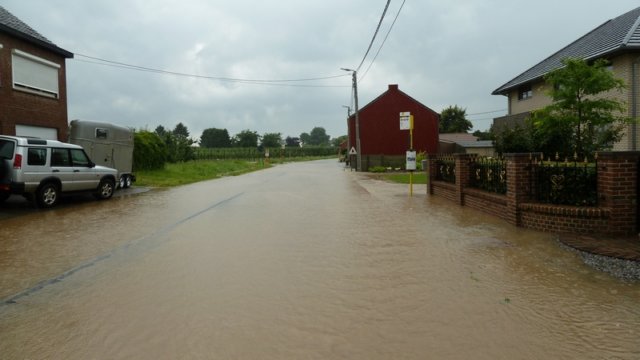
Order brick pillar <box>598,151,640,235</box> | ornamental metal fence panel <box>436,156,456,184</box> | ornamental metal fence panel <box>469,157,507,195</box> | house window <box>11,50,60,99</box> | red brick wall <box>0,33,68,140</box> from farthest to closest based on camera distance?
house window <box>11,50,60,99</box> < red brick wall <box>0,33,68,140</box> < ornamental metal fence panel <box>436,156,456,184</box> < ornamental metal fence panel <box>469,157,507,195</box> < brick pillar <box>598,151,640,235</box>

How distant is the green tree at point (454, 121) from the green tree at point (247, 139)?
68.8 meters

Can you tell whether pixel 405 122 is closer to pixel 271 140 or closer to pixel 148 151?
pixel 148 151

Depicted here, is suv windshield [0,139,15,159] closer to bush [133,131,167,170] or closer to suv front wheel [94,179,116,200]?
suv front wheel [94,179,116,200]

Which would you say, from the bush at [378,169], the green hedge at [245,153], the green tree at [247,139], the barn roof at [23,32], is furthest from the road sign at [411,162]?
the green tree at [247,139]

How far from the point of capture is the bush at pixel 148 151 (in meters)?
28.6

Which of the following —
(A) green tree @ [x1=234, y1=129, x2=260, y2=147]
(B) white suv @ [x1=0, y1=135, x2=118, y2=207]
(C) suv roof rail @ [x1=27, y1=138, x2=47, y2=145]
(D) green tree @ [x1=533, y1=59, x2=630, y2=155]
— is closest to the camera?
(B) white suv @ [x1=0, y1=135, x2=118, y2=207]

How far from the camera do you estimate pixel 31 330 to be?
4250mm

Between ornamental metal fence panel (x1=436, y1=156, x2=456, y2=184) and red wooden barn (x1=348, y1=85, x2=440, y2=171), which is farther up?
red wooden barn (x1=348, y1=85, x2=440, y2=171)

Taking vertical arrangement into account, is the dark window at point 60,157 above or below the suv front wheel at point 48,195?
above

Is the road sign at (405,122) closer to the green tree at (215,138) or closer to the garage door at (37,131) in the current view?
the garage door at (37,131)

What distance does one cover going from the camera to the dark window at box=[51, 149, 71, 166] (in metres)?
13.8

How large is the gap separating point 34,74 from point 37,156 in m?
7.73

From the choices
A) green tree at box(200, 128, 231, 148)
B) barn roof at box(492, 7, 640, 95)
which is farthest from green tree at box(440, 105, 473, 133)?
green tree at box(200, 128, 231, 148)

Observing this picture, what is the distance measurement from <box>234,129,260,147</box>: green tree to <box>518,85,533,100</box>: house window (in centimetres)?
11069
